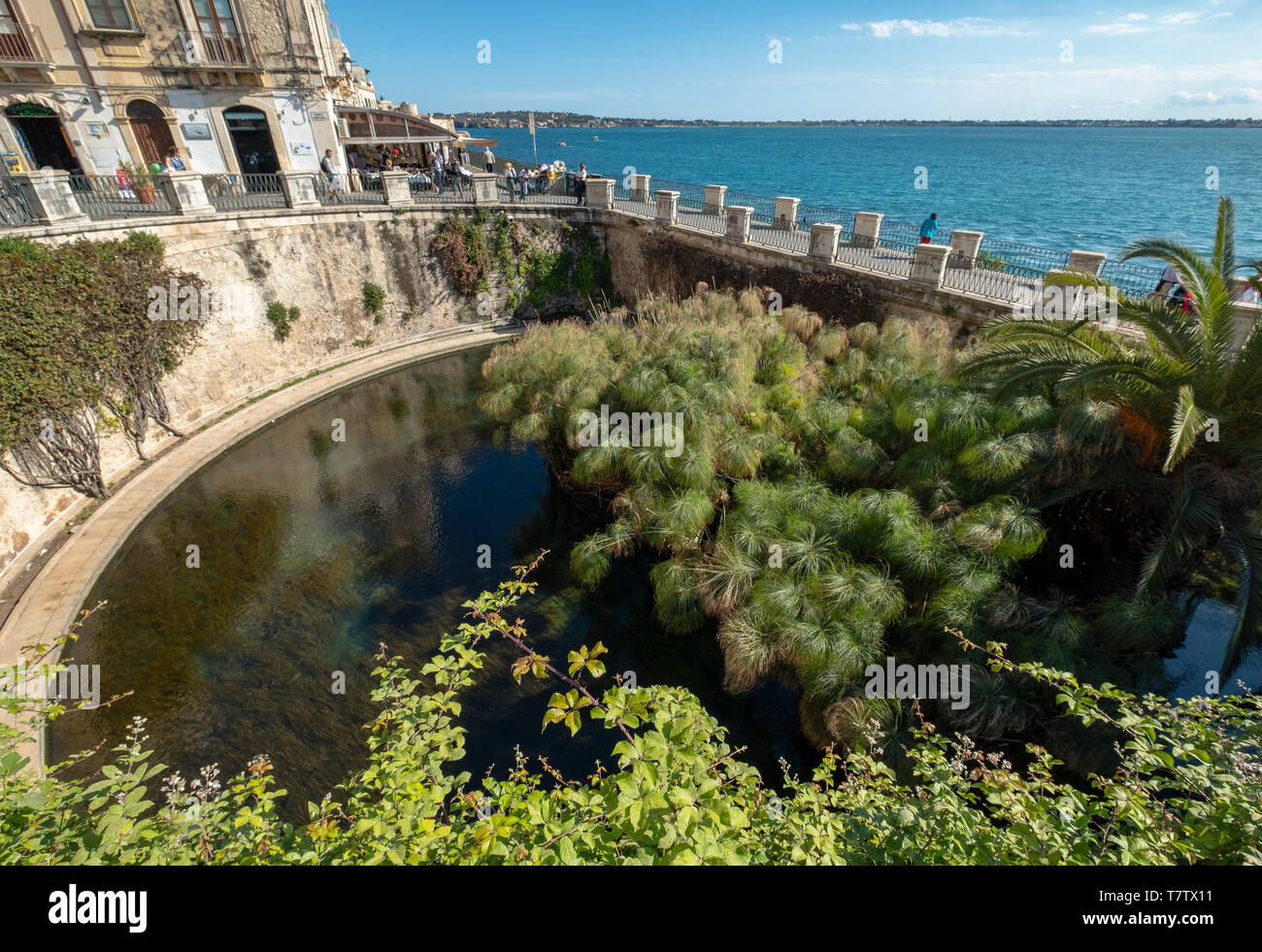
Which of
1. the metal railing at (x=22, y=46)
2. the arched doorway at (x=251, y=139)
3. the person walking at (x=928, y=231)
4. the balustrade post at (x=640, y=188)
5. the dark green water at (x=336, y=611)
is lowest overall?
the dark green water at (x=336, y=611)

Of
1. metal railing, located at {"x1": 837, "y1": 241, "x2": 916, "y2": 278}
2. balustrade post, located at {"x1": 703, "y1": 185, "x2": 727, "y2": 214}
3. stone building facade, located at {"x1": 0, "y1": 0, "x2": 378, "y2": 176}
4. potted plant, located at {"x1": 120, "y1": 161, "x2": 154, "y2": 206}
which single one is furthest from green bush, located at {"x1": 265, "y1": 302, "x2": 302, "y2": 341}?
metal railing, located at {"x1": 837, "y1": 241, "x2": 916, "y2": 278}

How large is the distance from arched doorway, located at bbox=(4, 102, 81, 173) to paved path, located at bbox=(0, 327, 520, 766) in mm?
10359

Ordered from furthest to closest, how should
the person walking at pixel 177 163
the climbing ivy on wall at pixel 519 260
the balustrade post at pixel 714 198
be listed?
the climbing ivy on wall at pixel 519 260
the balustrade post at pixel 714 198
the person walking at pixel 177 163

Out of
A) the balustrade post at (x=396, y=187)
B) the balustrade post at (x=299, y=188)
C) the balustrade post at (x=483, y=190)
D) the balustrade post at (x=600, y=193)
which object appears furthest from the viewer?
the balustrade post at (x=600, y=193)

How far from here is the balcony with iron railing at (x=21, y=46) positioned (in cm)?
1700

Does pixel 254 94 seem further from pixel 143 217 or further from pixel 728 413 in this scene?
pixel 728 413

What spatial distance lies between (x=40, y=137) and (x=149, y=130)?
9.79ft

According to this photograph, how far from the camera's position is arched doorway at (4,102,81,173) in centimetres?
1816

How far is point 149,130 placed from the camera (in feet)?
66.4

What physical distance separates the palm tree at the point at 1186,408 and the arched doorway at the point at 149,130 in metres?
27.3

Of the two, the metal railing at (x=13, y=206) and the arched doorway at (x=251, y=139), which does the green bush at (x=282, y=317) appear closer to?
the arched doorway at (x=251, y=139)

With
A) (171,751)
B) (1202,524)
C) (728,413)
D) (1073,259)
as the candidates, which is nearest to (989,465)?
(1202,524)

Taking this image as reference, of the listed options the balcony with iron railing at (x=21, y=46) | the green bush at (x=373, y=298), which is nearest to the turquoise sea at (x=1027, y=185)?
the green bush at (x=373, y=298)

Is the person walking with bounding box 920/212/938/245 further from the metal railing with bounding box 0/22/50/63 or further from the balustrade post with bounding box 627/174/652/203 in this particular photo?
the metal railing with bounding box 0/22/50/63
